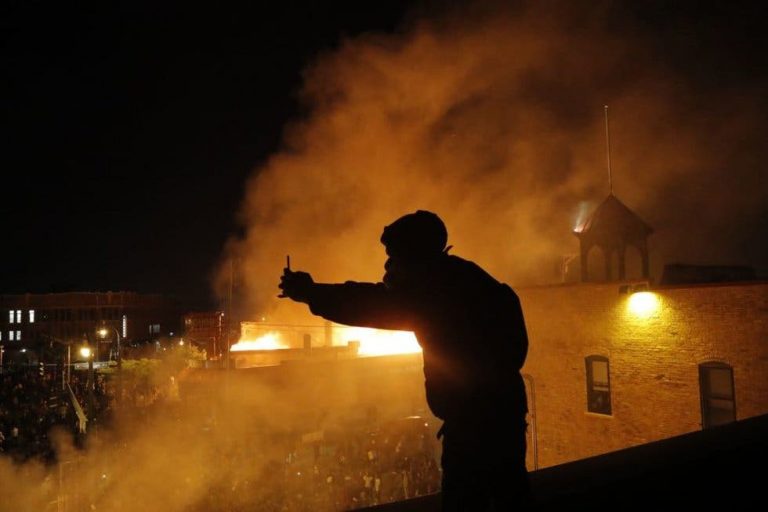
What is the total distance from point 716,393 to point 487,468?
1366 centimetres

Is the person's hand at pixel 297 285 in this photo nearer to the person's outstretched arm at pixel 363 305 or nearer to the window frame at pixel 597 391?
the person's outstretched arm at pixel 363 305

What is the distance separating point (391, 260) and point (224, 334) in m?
43.0

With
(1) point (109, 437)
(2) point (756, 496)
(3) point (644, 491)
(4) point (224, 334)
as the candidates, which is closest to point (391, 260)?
(3) point (644, 491)

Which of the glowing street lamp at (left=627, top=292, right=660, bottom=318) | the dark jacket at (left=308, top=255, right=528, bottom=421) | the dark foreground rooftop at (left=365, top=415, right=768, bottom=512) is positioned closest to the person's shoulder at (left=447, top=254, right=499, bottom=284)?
the dark jacket at (left=308, top=255, right=528, bottom=421)

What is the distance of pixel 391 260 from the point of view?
6.72ft

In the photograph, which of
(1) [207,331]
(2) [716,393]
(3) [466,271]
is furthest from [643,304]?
(1) [207,331]

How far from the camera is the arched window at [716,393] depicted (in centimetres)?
1277

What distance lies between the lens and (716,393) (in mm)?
13031

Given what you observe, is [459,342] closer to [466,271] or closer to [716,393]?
[466,271]

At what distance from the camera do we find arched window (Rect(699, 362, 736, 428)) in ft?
41.9

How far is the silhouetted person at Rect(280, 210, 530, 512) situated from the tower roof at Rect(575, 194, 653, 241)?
14988mm

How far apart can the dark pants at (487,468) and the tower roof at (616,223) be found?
15.1 meters

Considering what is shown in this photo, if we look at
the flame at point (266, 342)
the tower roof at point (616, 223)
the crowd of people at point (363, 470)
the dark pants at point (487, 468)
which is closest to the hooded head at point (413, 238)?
the dark pants at point (487, 468)

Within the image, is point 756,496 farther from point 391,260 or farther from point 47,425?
point 47,425
